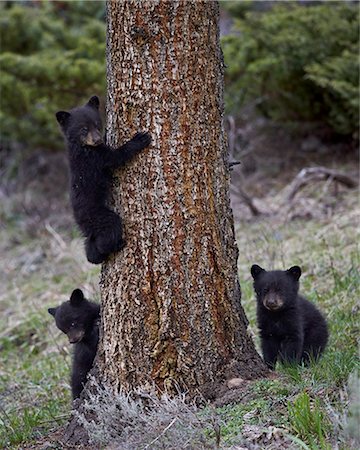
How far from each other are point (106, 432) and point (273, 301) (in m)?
1.92

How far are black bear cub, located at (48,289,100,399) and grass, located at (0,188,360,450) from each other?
33cm

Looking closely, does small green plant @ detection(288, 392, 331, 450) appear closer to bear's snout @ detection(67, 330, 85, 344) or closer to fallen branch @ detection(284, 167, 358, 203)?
bear's snout @ detection(67, 330, 85, 344)

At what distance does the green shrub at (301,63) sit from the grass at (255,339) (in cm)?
200

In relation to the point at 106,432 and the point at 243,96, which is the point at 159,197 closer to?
the point at 106,432

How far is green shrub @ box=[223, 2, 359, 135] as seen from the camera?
1108 centimetres

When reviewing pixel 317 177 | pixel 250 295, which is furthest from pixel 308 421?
pixel 317 177

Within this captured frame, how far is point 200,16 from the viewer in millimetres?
4672

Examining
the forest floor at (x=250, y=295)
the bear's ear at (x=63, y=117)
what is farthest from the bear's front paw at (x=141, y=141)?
the forest floor at (x=250, y=295)

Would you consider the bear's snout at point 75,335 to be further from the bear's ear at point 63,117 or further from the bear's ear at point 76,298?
the bear's ear at point 63,117

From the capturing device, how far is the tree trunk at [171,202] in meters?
4.63

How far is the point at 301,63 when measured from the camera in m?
11.6

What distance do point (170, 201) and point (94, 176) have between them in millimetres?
630

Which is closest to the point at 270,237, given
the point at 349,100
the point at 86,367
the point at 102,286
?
the point at 349,100

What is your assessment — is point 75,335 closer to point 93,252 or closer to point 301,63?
point 93,252
